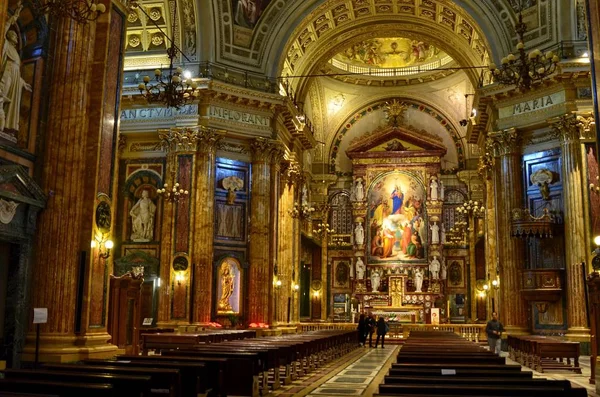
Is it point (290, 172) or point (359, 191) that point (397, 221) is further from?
point (290, 172)

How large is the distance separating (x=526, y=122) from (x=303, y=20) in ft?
29.8

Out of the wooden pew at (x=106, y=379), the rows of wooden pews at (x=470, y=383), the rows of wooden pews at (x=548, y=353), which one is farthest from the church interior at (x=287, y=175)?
the rows of wooden pews at (x=470, y=383)

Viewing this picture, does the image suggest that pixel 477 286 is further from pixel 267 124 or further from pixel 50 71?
pixel 50 71

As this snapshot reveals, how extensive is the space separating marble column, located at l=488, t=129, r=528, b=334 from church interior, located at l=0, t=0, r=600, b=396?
7 cm

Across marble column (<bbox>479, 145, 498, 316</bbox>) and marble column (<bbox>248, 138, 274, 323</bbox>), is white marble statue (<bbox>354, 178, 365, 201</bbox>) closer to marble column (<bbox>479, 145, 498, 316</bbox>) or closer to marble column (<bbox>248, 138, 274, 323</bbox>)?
marble column (<bbox>479, 145, 498, 316</bbox>)

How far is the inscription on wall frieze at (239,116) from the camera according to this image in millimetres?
22500

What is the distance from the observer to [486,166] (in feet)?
81.9

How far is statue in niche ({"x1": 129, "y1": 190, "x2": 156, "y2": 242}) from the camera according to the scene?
22.2 meters

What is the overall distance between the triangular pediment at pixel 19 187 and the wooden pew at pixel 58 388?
14.4 feet

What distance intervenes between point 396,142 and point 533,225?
17053mm

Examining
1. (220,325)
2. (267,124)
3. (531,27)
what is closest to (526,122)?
(531,27)

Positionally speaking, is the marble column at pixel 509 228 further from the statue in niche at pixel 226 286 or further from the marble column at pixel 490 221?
the statue in niche at pixel 226 286

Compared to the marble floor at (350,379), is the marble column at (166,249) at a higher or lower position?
higher

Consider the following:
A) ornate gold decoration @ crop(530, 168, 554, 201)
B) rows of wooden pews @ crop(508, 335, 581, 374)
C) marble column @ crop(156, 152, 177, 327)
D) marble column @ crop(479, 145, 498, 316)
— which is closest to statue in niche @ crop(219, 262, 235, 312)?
marble column @ crop(156, 152, 177, 327)
